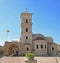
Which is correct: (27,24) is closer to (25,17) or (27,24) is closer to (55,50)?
(25,17)

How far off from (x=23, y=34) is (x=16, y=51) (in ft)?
20.7

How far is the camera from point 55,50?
182 feet

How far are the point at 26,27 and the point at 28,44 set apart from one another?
20.0 feet

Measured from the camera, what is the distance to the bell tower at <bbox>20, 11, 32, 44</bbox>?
177 feet

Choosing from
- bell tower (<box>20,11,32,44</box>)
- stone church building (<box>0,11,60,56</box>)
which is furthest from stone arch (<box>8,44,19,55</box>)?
bell tower (<box>20,11,32,44</box>)

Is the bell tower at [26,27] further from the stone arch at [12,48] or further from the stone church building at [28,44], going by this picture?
the stone arch at [12,48]

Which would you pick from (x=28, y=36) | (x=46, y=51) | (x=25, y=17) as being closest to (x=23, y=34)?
(x=28, y=36)

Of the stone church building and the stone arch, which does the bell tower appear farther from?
the stone arch

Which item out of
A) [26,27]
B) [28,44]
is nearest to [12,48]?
[28,44]

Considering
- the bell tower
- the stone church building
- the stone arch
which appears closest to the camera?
the stone church building

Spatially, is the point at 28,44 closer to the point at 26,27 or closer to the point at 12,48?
the point at 26,27

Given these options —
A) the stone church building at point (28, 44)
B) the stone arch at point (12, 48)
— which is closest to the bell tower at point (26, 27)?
the stone church building at point (28, 44)

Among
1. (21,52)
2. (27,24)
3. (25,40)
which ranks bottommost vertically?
(21,52)

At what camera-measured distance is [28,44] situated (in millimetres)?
52562
